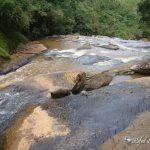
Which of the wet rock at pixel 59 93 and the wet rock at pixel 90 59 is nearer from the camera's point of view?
the wet rock at pixel 59 93

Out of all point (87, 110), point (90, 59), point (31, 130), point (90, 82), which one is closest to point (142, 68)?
point (90, 82)

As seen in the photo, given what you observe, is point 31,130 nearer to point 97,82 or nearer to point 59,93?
point 59,93

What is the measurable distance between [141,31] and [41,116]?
114ft

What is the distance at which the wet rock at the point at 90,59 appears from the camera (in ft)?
71.4

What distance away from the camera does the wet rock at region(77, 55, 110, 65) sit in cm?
2176

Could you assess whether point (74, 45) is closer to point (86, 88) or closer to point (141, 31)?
point (86, 88)

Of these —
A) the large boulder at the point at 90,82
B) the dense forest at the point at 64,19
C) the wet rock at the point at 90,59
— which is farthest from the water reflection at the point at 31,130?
the dense forest at the point at 64,19

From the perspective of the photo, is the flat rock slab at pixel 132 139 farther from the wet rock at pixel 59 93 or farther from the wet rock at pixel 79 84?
the wet rock at pixel 79 84

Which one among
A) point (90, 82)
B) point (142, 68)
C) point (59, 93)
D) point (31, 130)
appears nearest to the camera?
point (31, 130)

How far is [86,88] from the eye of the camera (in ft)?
51.4

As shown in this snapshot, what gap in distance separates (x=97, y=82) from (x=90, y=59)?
20.9 feet

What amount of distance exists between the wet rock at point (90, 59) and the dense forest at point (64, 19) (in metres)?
4.59

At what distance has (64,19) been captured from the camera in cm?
3462

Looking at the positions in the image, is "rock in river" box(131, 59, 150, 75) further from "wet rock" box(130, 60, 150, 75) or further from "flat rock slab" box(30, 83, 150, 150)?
"flat rock slab" box(30, 83, 150, 150)
